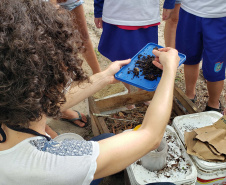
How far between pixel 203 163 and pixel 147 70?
30.2 inches

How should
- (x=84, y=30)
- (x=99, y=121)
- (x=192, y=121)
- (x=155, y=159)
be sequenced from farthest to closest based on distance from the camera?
(x=84, y=30)
(x=99, y=121)
(x=192, y=121)
(x=155, y=159)

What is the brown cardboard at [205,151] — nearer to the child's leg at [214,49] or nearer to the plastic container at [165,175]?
the plastic container at [165,175]

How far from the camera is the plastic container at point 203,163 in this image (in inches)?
59.9

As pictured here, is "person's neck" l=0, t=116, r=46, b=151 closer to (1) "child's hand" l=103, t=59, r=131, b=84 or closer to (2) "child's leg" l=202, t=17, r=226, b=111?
(1) "child's hand" l=103, t=59, r=131, b=84

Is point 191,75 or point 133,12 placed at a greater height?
point 133,12

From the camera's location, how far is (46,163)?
2.92ft

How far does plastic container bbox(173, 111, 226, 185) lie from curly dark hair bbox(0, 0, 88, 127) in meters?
1.12

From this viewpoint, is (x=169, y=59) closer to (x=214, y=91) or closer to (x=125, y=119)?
(x=125, y=119)

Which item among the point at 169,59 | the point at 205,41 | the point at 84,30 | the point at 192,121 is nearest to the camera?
the point at 169,59

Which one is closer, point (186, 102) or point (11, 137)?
point (11, 137)

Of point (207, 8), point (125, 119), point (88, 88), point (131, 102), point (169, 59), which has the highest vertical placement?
point (207, 8)

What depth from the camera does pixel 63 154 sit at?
0.93m

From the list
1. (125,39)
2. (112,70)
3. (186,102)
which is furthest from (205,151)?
(125,39)

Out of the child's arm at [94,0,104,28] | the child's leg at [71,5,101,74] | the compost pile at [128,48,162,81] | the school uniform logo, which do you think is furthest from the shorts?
the school uniform logo
